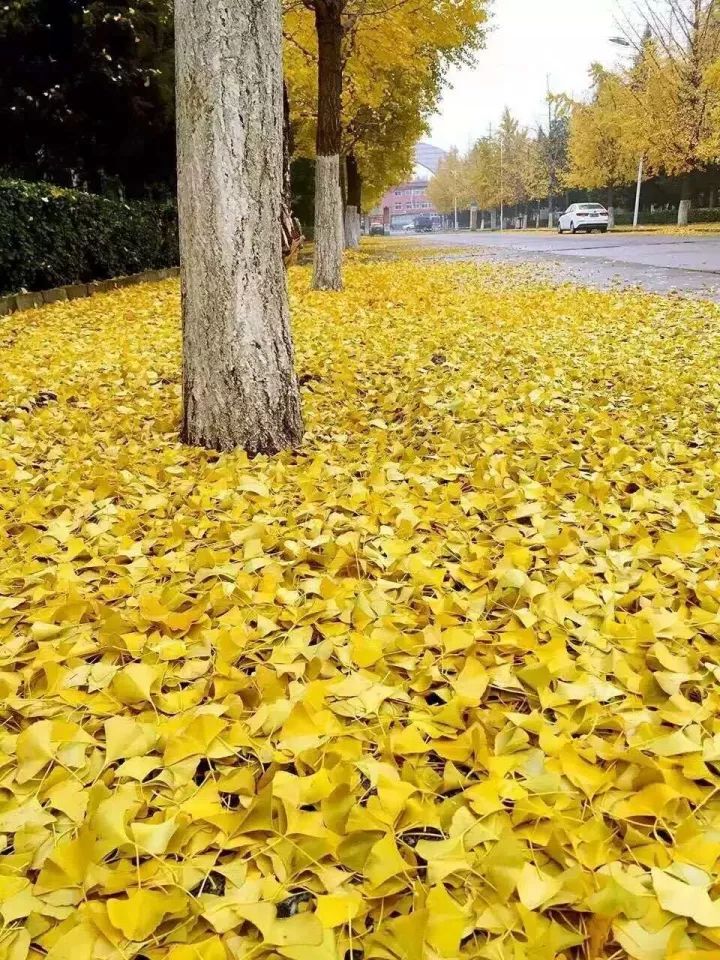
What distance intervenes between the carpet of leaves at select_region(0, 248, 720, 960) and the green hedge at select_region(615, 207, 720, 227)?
3273 cm

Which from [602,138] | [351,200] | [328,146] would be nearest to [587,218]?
[602,138]

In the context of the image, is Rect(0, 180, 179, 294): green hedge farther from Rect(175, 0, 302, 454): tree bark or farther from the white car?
the white car

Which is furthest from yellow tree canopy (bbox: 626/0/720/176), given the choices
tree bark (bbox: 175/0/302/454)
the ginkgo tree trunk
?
tree bark (bbox: 175/0/302/454)

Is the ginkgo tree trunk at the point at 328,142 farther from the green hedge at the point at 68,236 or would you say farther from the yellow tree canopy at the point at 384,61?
the green hedge at the point at 68,236

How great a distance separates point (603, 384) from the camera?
4441mm

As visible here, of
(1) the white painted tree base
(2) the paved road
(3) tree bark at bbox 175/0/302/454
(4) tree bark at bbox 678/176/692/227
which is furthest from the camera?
(4) tree bark at bbox 678/176/692/227

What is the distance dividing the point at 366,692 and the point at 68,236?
9897 mm

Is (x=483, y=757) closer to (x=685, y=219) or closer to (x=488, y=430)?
(x=488, y=430)

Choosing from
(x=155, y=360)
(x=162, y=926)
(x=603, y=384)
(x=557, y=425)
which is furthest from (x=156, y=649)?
(x=155, y=360)

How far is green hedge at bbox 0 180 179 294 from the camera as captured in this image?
28.2ft

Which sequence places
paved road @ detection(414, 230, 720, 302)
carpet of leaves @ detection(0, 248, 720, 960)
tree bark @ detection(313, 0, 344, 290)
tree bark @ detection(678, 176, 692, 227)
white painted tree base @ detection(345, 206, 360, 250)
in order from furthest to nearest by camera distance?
1. tree bark @ detection(678, 176, 692, 227)
2. white painted tree base @ detection(345, 206, 360, 250)
3. paved road @ detection(414, 230, 720, 302)
4. tree bark @ detection(313, 0, 344, 290)
5. carpet of leaves @ detection(0, 248, 720, 960)

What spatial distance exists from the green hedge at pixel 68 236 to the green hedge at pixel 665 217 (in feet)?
88.9

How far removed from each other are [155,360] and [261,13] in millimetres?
2863

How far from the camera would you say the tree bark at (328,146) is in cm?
882
